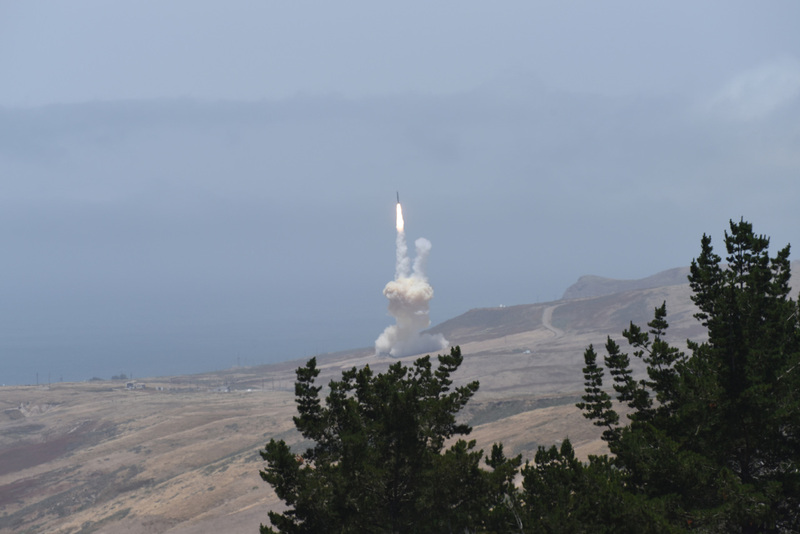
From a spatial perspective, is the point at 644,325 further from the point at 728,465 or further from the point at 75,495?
the point at 728,465

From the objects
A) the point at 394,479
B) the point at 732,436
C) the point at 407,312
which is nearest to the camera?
the point at 732,436

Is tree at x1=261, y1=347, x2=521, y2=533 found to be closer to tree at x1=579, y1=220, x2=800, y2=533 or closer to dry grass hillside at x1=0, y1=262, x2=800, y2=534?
tree at x1=579, y1=220, x2=800, y2=533

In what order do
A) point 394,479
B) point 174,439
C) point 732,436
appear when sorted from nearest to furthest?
point 732,436, point 394,479, point 174,439

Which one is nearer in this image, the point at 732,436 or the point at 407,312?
the point at 732,436

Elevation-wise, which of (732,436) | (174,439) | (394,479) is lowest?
(174,439)

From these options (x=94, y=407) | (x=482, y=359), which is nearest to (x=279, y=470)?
(x=94, y=407)

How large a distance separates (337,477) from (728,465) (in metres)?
12.4

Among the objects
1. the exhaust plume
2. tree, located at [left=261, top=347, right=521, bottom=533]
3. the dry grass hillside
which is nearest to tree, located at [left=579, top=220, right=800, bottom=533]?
tree, located at [left=261, top=347, right=521, bottom=533]

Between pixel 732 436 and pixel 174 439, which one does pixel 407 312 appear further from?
pixel 732 436

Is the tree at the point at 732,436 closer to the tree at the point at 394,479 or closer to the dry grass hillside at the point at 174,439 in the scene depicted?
the tree at the point at 394,479

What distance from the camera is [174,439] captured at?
96.1 m

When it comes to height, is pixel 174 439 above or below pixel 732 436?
below

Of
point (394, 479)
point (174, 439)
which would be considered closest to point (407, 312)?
point (174, 439)

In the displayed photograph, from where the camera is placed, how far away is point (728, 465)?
20594mm
